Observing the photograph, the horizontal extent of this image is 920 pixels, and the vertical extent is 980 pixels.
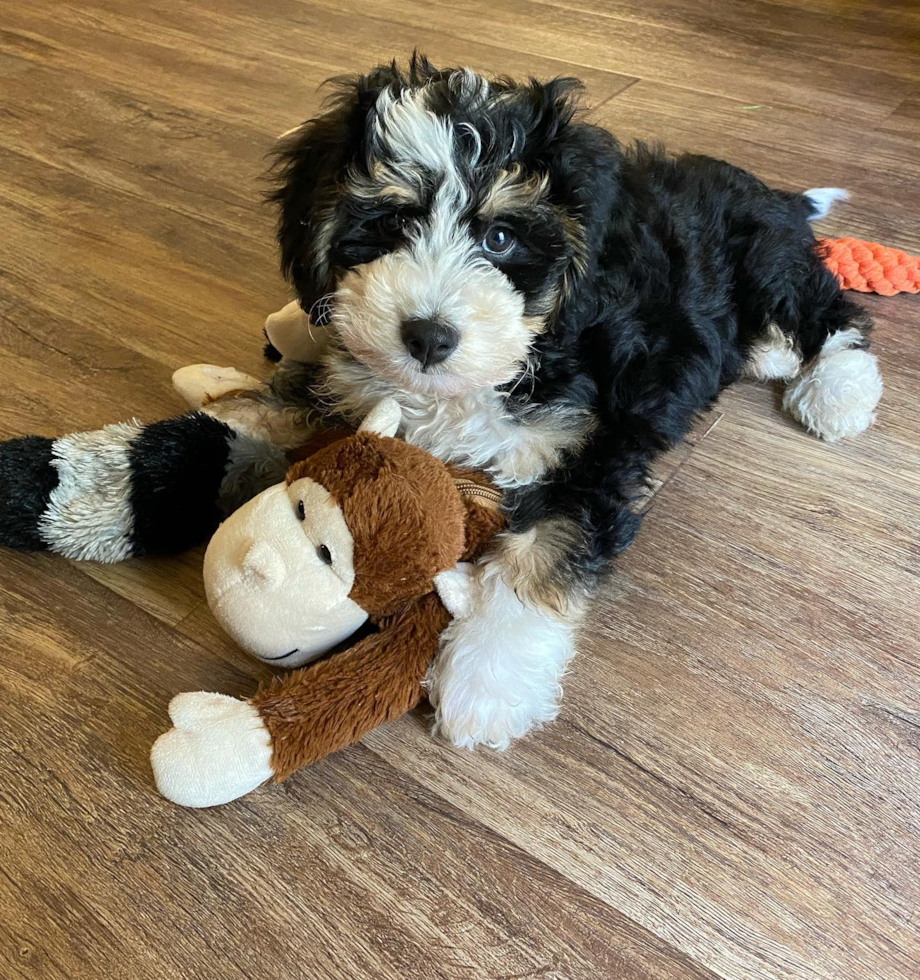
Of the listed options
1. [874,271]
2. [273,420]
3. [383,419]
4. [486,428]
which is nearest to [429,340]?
[383,419]

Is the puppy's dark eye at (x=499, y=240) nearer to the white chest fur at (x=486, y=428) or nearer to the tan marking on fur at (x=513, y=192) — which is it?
the tan marking on fur at (x=513, y=192)

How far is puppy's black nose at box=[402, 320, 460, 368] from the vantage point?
43.5 inches

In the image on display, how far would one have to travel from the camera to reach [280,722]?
44.0 inches

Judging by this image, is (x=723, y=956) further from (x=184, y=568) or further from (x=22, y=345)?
(x=22, y=345)

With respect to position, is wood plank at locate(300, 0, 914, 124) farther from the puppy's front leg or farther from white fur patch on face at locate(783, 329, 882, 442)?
the puppy's front leg

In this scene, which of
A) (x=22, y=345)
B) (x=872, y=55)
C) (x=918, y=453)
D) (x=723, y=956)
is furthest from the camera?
(x=872, y=55)

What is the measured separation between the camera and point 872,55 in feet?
10.1

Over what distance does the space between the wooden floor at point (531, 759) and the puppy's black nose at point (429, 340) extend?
A: 0.53 metres

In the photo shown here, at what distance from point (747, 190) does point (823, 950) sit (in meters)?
1.36

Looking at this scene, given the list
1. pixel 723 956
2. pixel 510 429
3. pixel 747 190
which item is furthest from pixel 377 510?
pixel 747 190

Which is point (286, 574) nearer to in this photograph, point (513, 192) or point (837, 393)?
point (513, 192)

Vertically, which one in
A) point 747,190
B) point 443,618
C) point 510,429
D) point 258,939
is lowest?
point 258,939

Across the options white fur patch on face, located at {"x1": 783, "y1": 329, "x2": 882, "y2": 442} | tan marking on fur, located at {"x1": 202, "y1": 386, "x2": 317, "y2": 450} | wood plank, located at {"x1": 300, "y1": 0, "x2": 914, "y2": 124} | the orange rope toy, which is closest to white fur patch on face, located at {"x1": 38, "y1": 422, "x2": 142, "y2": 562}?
tan marking on fur, located at {"x1": 202, "y1": 386, "x2": 317, "y2": 450}

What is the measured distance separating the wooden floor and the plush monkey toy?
91 millimetres
